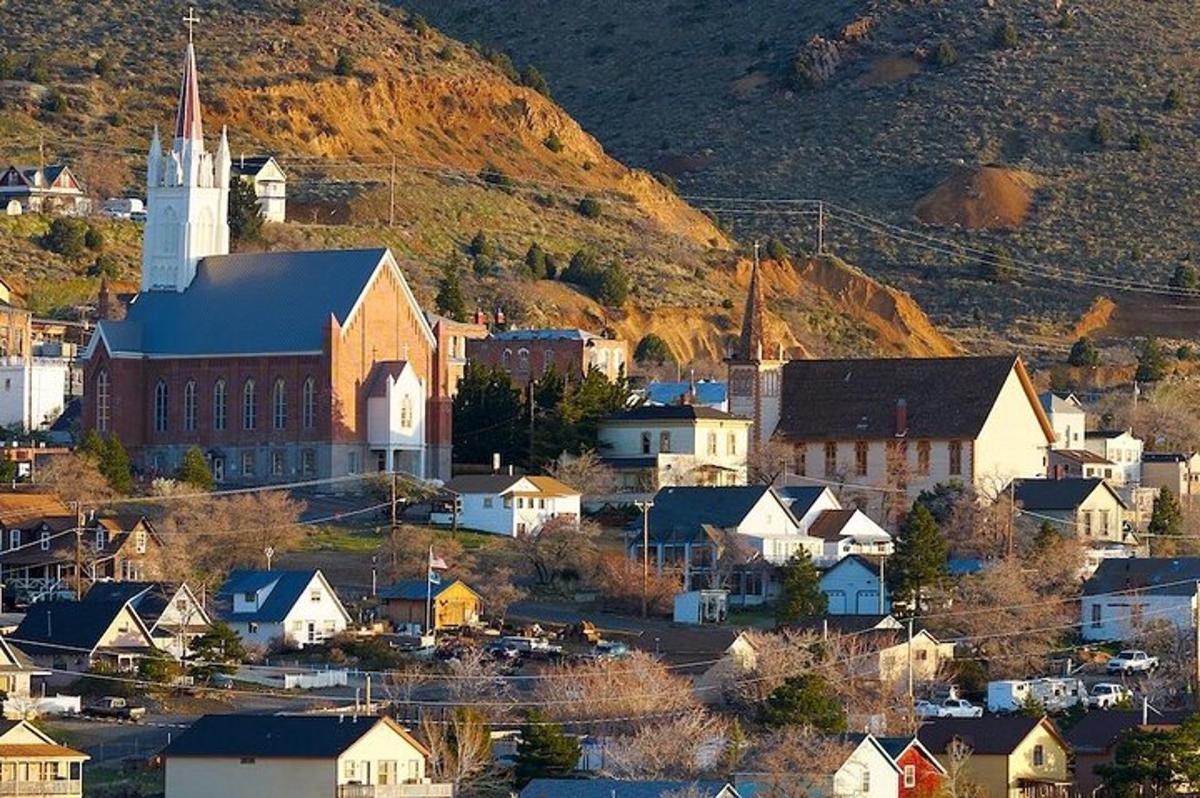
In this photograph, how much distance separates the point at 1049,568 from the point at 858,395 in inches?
811

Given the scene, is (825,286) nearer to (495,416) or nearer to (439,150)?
(439,150)

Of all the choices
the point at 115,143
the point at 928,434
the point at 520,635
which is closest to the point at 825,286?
the point at 115,143

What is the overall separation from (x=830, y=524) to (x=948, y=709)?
23.0m

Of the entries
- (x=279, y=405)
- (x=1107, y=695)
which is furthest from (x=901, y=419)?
(x=1107, y=695)

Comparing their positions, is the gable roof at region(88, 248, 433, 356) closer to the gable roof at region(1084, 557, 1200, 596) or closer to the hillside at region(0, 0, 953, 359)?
the hillside at region(0, 0, 953, 359)

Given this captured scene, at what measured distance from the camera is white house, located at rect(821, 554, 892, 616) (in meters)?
120

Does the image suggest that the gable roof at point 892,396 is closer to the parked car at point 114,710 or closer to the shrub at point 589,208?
the shrub at point 589,208

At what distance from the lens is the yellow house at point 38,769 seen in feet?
293

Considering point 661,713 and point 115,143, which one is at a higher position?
point 115,143

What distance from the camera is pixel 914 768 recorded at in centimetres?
9562

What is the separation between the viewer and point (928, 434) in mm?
140375

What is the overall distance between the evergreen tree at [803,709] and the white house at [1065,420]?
4817 cm

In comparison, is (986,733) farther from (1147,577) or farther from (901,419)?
(901,419)

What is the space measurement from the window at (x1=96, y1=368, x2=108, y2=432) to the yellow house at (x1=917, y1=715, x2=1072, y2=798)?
48.4 metres
